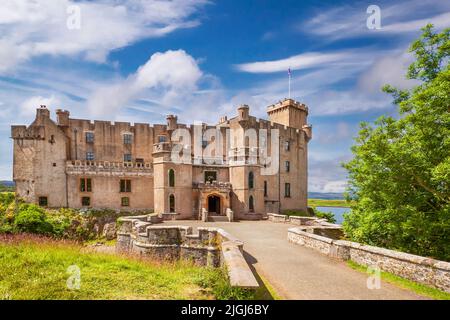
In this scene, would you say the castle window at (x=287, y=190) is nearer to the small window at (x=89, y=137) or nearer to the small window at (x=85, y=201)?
the small window at (x=85, y=201)

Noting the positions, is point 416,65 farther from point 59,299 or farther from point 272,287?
point 59,299

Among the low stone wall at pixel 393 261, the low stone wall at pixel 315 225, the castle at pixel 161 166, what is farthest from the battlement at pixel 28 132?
the low stone wall at pixel 393 261

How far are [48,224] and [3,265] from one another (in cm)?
2003

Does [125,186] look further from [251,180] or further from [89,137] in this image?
[251,180]

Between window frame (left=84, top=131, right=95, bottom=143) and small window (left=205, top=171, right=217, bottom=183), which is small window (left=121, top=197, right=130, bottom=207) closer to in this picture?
window frame (left=84, top=131, right=95, bottom=143)

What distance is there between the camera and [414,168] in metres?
11.8

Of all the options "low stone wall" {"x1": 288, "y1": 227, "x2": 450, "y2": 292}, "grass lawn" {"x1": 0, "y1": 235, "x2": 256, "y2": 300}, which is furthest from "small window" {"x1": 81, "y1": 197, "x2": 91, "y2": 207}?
"low stone wall" {"x1": 288, "y1": 227, "x2": 450, "y2": 292}

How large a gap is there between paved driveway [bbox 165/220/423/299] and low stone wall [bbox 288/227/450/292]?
0.53m

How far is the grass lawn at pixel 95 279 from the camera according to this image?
642 cm

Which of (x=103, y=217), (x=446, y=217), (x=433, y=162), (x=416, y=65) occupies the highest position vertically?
(x=416, y=65)

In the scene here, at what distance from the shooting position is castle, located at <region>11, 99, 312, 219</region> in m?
28.0

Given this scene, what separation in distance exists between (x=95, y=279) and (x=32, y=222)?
21.2 m
